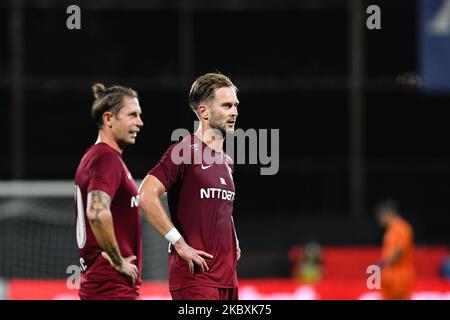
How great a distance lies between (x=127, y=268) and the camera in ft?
17.7

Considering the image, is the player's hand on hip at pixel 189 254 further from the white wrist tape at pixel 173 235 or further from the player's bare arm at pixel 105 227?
the player's bare arm at pixel 105 227

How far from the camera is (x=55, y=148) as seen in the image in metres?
17.9

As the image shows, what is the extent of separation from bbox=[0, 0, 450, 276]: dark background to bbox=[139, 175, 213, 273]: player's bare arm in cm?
1228

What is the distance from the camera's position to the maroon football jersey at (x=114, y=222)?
5457mm

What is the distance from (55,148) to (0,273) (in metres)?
5.56

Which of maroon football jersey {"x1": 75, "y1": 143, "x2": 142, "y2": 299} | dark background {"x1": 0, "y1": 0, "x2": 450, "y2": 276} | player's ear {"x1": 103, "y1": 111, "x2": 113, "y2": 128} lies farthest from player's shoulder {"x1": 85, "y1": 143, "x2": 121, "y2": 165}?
dark background {"x1": 0, "y1": 0, "x2": 450, "y2": 276}

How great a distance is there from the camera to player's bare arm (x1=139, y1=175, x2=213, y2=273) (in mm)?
5172

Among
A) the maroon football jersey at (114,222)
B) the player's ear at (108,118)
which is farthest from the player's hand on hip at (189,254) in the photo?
the player's ear at (108,118)

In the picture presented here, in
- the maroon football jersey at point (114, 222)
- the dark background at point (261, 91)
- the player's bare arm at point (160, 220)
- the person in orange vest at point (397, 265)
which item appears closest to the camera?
the player's bare arm at point (160, 220)

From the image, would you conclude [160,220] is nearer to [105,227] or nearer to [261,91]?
[105,227]

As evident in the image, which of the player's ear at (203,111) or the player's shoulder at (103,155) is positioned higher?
the player's ear at (203,111)

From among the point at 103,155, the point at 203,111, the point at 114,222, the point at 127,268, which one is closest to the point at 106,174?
the point at 103,155
